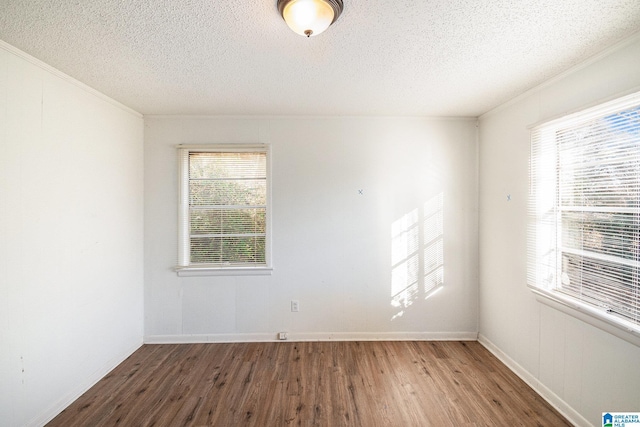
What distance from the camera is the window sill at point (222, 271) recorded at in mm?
3051

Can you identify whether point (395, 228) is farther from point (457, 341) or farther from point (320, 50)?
Answer: point (320, 50)

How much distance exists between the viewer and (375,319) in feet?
10.2

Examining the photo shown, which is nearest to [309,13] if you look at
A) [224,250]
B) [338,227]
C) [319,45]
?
[319,45]

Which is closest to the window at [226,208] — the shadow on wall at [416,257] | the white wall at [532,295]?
the shadow on wall at [416,257]

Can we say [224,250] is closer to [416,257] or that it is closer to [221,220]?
[221,220]

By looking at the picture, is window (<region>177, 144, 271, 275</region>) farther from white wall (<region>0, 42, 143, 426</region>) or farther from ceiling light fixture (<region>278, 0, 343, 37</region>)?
ceiling light fixture (<region>278, 0, 343, 37</region>)

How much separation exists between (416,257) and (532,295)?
43.0 inches

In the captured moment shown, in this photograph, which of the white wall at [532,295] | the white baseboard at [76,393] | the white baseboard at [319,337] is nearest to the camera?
the white wall at [532,295]

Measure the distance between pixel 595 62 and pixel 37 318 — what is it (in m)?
4.27

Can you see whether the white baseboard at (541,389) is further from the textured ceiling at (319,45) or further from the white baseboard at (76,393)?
the white baseboard at (76,393)

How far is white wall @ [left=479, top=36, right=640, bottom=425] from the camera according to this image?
5.43ft

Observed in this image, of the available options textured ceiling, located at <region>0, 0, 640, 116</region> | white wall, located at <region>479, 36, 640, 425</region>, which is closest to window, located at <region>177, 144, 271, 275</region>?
textured ceiling, located at <region>0, 0, 640, 116</region>

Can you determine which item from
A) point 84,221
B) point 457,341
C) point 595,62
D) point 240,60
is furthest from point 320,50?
point 457,341
